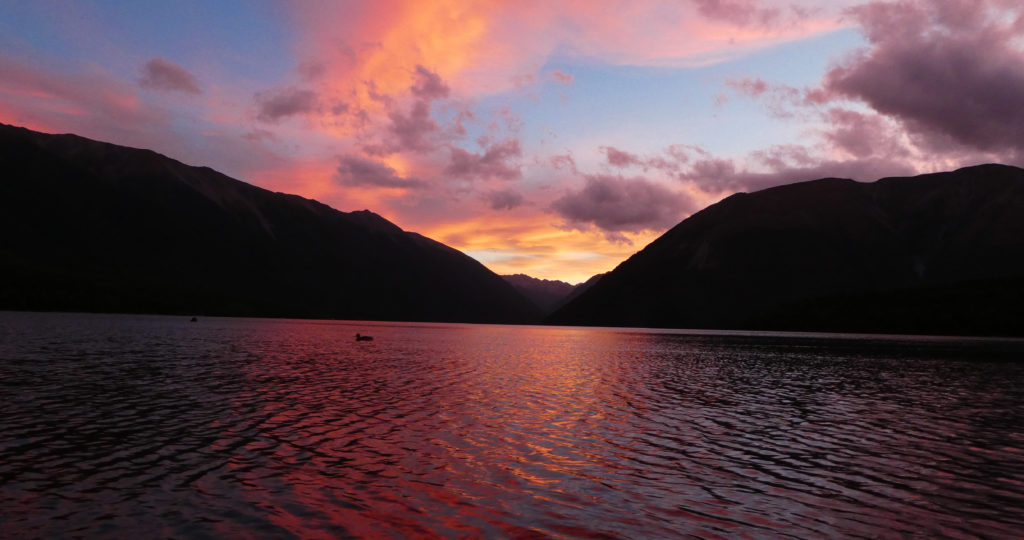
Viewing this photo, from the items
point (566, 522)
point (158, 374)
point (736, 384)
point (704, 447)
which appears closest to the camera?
point (566, 522)

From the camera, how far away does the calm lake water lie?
17.7m

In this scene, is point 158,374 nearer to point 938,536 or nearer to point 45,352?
point 45,352

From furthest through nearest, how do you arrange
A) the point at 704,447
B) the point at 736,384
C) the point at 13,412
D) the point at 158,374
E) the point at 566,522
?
the point at 736,384
the point at 158,374
the point at 13,412
the point at 704,447
the point at 566,522

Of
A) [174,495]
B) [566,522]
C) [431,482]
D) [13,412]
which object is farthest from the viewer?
[13,412]

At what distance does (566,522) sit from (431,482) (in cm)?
612

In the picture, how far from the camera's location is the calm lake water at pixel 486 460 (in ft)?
58.1

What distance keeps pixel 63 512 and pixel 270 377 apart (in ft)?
127

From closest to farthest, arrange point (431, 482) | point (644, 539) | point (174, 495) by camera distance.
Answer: point (644, 539)
point (174, 495)
point (431, 482)

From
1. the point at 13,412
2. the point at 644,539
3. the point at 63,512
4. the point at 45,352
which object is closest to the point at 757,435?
the point at 644,539

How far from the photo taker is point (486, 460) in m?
25.7

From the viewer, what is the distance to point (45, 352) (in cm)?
7000

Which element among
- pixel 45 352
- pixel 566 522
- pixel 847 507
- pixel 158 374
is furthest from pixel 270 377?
pixel 847 507

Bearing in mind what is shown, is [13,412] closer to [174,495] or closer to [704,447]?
[174,495]

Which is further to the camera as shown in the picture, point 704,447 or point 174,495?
point 704,447
